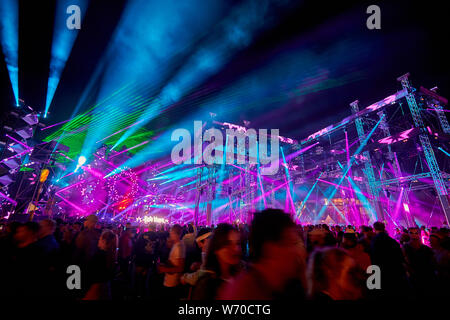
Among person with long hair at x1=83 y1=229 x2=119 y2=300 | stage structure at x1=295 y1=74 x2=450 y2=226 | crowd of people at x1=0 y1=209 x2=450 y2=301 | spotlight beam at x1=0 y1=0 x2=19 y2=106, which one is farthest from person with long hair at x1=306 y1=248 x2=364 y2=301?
stage structure at x1=295 y1=74 x2=450 y2=226

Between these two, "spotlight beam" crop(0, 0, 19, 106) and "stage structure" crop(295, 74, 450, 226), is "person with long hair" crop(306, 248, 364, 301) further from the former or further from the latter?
"stage structure" crop(295, 74, 450, 226)

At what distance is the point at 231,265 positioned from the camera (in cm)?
168

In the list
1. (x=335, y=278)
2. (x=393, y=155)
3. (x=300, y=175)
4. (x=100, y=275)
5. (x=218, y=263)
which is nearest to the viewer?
(x=335, y=278)

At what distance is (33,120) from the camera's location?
6.99m


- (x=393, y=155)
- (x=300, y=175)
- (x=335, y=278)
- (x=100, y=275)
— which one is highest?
(x=393, y=155)

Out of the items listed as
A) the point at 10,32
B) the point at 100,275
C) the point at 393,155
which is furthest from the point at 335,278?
the point at 393,155

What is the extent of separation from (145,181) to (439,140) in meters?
23.0

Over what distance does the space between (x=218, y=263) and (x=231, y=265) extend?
120 millimetres

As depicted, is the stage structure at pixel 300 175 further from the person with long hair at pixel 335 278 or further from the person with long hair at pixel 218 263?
the person with long hair at pixel 218 263

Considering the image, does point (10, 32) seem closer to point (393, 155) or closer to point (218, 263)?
point (218, 263)

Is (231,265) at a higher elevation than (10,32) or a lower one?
lower

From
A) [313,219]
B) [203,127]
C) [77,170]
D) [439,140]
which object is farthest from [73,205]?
[439,140]

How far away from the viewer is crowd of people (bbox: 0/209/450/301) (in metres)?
1.06
